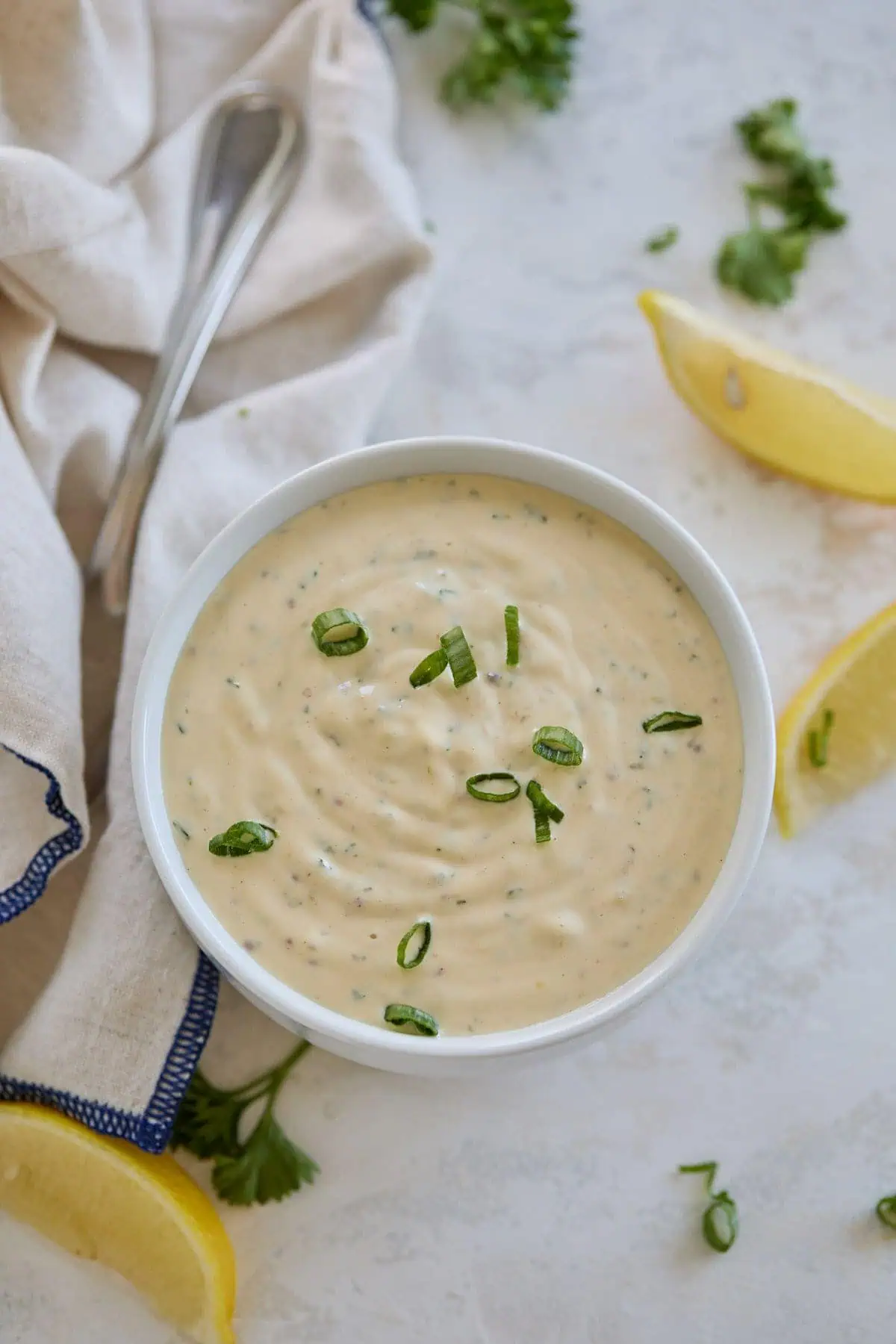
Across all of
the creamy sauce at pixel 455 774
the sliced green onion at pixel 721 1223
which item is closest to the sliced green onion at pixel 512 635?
the creamy sauce at pixel 455 774

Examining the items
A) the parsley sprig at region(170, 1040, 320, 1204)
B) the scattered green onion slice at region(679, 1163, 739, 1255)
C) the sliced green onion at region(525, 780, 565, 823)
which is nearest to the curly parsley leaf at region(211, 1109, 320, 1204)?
the parsley sprig at region(170, 1040, 320, 1204)

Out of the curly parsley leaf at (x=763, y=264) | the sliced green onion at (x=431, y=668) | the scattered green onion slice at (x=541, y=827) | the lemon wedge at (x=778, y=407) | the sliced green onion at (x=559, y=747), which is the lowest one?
the scattered green onion slice at (x=541, y=827)

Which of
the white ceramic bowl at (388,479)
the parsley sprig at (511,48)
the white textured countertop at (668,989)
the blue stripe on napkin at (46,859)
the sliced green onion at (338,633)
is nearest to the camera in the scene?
the white ceramic bowl at (388,479)

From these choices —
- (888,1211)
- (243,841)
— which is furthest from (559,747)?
(888,1211)

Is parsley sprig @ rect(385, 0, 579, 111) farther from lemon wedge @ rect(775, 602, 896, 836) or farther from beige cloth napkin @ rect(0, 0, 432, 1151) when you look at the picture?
lemon wedge @ rect(775, 602, 896, 836)

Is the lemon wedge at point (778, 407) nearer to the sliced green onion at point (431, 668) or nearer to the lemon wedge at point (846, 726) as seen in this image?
the lemon wedge at point (846, 726)

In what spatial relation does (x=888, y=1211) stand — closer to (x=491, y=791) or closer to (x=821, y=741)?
(x=821, y=741)

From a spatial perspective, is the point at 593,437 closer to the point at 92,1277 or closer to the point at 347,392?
the point at 347,392
